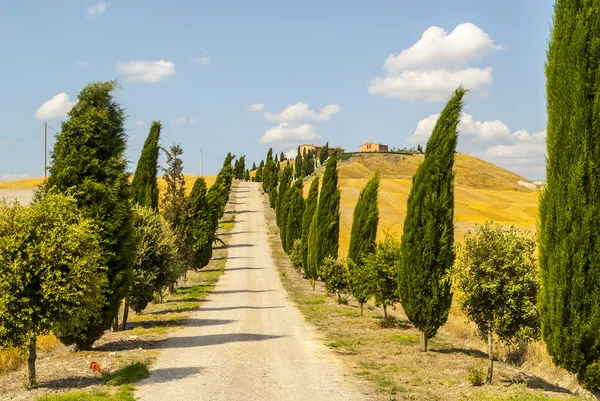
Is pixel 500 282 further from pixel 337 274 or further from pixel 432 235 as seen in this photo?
pixel 337 274

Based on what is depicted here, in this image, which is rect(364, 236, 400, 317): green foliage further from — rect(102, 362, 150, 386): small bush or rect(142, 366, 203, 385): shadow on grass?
rect(102, 362, 150, 386): small bush

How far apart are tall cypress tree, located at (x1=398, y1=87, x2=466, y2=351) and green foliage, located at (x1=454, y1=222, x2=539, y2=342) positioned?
10.0ft

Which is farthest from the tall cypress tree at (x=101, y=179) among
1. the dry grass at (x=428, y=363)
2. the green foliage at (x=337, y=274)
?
the green foliage at (x=337, y=274)

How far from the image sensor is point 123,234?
1695 cm

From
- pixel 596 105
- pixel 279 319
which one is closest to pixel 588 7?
pixel 596 105

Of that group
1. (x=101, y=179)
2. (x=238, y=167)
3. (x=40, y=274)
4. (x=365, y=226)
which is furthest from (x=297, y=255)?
(x=238, y=167)

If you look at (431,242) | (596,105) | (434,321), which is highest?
(596,105)

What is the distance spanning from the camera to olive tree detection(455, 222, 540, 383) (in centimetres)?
1208

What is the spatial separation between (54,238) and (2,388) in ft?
11.7

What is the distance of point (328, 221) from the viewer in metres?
35.5

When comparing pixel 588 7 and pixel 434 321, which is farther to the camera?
pixel 434 321

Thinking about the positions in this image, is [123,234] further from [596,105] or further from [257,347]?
[596,105]

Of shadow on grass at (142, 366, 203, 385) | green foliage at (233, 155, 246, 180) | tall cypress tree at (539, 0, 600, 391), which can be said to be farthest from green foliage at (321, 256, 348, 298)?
green foliage at (233, 155, 246, 180)

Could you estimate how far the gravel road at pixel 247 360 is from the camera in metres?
11.3
